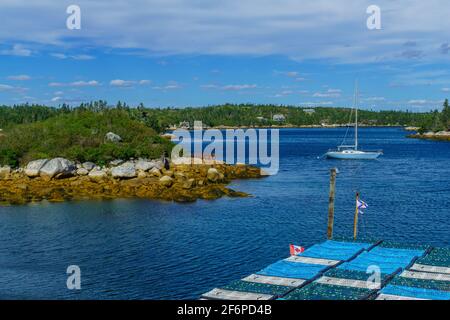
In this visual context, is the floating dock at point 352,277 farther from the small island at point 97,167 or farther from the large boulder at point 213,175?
the large boulder at point 213,175

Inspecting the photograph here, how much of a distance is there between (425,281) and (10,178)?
5943cm

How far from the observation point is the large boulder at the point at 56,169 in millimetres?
69312

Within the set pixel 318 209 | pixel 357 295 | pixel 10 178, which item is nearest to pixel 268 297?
pixel 357 295

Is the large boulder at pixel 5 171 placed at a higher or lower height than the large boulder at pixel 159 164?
lower

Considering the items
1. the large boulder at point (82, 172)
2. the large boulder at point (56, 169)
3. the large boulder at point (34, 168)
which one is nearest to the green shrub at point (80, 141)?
the large boulder at point (82, 172)

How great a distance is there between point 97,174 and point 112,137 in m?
15.5

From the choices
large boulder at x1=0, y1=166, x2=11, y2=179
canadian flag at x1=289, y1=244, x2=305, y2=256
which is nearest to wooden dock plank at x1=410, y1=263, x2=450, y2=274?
canadian flag at x1=289, y1=244, x2=305, y2=256

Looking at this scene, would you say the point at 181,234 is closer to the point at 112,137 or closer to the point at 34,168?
the point at 34,168

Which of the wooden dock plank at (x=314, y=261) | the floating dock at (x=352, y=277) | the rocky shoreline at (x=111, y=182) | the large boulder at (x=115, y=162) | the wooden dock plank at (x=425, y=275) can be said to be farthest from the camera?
the large boulder at (x=115, y=162)

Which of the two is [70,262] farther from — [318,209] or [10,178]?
[10,178]

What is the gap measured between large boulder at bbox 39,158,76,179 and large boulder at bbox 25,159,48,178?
50cm

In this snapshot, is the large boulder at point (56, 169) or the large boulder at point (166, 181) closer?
the large boulder at point (166, 181)

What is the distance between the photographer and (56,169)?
69.4 metres

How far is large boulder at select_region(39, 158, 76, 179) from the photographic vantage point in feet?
227
